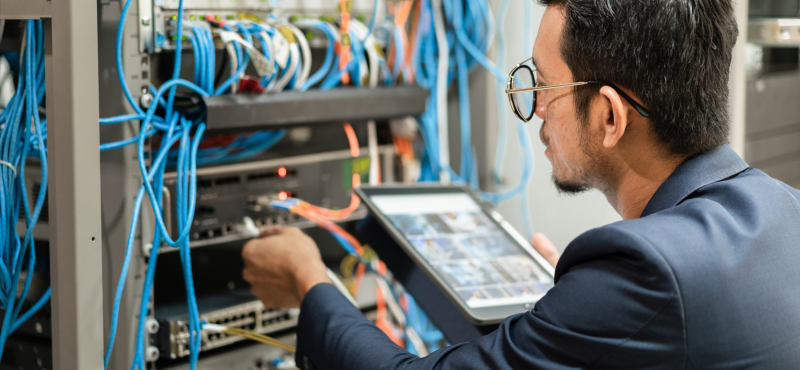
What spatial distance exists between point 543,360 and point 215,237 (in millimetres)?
803

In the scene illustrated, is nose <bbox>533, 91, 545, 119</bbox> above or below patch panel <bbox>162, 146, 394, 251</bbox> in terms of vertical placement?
above

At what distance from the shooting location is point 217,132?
1320 millimetres

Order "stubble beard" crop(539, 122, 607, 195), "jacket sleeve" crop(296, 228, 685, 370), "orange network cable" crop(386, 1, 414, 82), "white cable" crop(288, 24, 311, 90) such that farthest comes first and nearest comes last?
"orange network cable" crop(386, 1, 414, 82) < "white cable" crop(288, 24, 311, 90) < "stubble beard" crop(539, 122, 607, 195) < "jacket sleeve" crop(296, 228, 685, 370)

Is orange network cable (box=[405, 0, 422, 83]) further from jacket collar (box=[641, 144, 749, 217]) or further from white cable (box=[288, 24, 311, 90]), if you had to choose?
jacket collar (box=[641, 144, 749, 217])

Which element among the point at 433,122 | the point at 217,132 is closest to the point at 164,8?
the point at 217,132

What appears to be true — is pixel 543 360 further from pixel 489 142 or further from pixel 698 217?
pixel 489 142

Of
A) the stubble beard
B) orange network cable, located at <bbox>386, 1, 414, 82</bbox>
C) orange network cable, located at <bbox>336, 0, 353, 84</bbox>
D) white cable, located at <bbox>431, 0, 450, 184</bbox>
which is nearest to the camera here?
the stubble beard

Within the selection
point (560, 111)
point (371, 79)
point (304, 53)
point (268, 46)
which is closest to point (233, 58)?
point (268, 46)

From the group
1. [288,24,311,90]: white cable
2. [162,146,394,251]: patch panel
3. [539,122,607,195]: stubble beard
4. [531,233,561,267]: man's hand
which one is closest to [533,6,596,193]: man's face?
[539,122,607,195]: stubble beard

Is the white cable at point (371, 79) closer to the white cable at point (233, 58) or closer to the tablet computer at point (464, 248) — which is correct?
the tablet computer at point (464, 248)

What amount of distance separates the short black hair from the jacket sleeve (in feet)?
0.81

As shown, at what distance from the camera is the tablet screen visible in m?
1.28

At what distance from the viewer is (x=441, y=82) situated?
1.84 meters

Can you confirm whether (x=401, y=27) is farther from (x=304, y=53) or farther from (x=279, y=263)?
(x=279, y=263)
